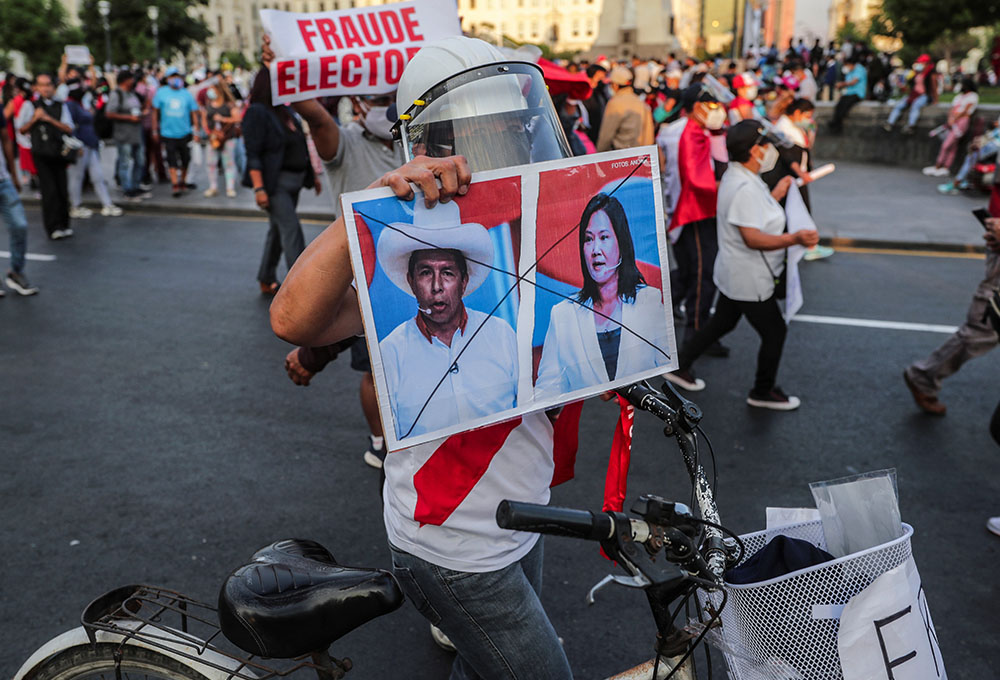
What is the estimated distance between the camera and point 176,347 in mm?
6492

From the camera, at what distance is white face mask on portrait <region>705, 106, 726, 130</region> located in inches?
270

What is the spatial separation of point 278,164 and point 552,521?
6.30m

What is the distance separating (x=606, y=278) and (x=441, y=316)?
0.38 metres

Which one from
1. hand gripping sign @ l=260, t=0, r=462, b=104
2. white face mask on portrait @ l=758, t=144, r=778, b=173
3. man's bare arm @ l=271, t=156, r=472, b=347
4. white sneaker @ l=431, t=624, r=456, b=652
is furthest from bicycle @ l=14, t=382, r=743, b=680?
white face mask on portrait @ l=758, t=144, r=778, b=173


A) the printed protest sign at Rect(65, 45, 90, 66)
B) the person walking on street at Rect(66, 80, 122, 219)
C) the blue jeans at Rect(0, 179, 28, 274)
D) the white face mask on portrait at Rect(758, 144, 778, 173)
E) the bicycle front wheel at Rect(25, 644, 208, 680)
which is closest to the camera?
the bicycle front wheel at Rect(25, 644, 208, 680)

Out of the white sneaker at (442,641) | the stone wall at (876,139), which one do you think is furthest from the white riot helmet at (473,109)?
the stone wall at (876,139)

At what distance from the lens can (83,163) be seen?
12219 mm

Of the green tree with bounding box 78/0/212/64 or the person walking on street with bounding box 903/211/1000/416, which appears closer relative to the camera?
the person walking on street with bounding box 903/211/1000/416

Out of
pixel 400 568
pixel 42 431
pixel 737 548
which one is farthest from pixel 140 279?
pixel 737 548

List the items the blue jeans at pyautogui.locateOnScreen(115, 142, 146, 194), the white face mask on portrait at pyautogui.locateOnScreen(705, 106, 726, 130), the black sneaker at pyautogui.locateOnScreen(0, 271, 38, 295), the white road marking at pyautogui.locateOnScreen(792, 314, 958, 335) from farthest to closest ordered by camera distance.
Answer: the blue jeans at pyautogui.locateOnScreen(115, 142, 146, 194) < the black sneaker at pyautogui.locateOnScreen(0, 271, 38, 295) < the white face mask on portrait at pyautogui.locateOnScreen(705, 106, 726, 130) < the white road marking at pyautogui.locateOnScreen(792, 314, 958, 335)

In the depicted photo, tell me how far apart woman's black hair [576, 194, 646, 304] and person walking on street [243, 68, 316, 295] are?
5570 mm

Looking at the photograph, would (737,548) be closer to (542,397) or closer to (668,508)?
(668,508)

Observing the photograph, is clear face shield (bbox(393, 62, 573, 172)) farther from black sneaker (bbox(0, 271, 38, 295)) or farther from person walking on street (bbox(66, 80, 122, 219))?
person walking on street (bbox(66, 80, 122, 219))

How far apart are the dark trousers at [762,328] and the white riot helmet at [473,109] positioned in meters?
3.54
